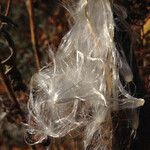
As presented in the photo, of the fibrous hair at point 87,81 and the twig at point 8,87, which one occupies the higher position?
the fibrous hair at point 87,81

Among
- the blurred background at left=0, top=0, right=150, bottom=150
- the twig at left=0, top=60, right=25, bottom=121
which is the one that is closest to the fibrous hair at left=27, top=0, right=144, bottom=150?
the blurred background at left=0, top=0, right=150, bottom=150

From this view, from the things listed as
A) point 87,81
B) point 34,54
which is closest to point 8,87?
point 34,54

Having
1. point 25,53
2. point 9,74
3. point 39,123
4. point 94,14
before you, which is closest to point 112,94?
point 94,14

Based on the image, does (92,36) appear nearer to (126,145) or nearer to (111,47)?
(111,47)

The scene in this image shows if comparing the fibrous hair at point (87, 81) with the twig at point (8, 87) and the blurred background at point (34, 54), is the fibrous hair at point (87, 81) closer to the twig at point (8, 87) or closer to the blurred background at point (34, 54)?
the blurred background at point (34, 54)

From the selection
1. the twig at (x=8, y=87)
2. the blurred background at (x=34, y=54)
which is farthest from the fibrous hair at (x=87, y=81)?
the twig at (x=8, y=87)

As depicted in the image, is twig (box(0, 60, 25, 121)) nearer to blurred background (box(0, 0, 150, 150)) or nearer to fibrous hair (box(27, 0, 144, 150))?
blurred background (box(0, 0, 150, 150))

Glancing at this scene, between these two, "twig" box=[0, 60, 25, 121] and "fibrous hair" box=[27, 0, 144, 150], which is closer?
"fibrous hair" box=[27, 0, 144, 150]

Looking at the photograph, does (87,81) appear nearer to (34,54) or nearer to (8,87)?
(8,87)
